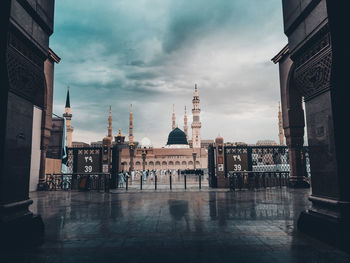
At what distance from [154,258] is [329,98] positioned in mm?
3299

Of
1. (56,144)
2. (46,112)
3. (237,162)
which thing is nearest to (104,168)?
(46,112)

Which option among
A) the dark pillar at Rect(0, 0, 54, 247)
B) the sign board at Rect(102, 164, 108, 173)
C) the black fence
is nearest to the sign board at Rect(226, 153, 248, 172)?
the black fence

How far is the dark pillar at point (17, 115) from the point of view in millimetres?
3252

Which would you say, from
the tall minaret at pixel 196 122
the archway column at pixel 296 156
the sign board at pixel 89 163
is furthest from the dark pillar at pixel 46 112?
the tall minaret at pixel 196 122

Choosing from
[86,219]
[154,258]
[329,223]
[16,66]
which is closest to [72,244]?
[154,258]

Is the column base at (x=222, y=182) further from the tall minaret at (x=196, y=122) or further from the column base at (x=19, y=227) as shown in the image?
the tall minaret at (x=196, y=122)

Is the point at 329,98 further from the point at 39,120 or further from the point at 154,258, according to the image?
the point at 39,120

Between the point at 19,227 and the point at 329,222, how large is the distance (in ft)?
14.5

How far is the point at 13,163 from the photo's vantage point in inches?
134

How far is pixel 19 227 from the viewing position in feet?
11.0

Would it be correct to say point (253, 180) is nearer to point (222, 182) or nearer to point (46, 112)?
point (222, 182)

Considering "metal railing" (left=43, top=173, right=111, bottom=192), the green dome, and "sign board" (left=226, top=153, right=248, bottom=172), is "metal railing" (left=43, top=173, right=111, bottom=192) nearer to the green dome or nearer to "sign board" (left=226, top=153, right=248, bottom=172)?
"sign board" (left=226, top=153, right=248, bottom=172)

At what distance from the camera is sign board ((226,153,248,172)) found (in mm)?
14508

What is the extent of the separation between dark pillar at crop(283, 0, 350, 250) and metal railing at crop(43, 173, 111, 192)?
1072 cm
